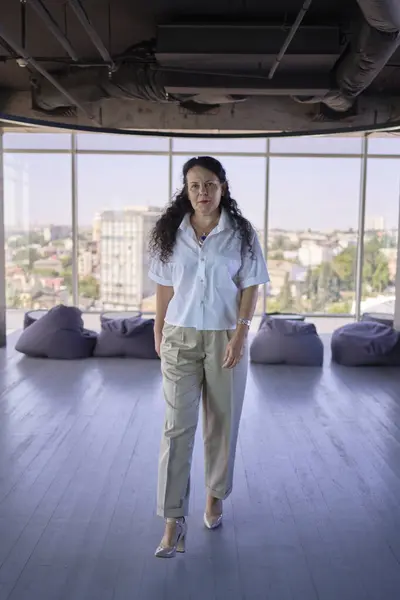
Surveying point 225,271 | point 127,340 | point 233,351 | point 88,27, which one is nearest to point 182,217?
point 225,271

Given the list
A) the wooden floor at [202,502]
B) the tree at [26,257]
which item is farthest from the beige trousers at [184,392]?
the tree at [26,257]

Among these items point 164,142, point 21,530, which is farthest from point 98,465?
point 164,142

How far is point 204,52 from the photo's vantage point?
205 inches

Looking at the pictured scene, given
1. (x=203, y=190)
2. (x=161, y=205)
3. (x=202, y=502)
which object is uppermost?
(x=161, y=205)

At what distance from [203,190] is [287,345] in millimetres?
4349

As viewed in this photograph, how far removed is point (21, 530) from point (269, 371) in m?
3.90

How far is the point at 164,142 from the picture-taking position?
11.2m

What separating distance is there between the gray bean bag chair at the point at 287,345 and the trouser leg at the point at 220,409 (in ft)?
13.1

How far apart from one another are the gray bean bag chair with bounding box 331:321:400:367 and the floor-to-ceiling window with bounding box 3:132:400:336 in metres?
4.79

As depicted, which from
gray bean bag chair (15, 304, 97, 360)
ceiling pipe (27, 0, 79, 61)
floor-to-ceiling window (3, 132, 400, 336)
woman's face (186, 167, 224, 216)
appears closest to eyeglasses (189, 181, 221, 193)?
woman's face (186, 167, 224, 216)

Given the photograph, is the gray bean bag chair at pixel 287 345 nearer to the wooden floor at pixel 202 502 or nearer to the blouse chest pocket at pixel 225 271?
the wooden floor at pixel 202 502

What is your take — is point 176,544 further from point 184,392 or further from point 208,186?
point 208,186

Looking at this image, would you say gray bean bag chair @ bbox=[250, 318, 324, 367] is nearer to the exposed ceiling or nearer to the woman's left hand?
the exposed ceiling

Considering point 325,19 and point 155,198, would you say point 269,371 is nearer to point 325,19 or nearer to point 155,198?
point 325,19
